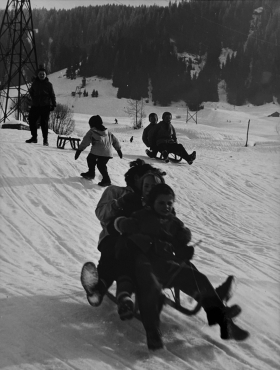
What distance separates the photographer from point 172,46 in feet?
265

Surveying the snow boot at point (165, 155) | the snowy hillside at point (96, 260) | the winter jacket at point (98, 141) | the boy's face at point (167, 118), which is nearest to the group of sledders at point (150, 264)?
the snowy hillside at point (96, 260)

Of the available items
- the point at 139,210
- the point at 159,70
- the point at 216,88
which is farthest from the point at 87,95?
the point at 139,210

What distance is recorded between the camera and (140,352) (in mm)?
2547

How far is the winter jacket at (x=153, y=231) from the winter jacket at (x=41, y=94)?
6.05 metres

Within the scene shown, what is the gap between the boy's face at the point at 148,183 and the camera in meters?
3.13

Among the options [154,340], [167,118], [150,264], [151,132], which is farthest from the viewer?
[151,132]

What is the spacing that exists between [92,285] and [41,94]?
6.07 m

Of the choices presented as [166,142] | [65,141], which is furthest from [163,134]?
[65,141]

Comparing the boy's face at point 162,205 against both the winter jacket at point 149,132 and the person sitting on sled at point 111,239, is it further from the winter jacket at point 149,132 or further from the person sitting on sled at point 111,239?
the winter jacket at point 149,132

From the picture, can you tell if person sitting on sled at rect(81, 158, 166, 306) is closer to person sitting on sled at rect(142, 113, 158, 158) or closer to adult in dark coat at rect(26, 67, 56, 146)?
adult in dark coat at rect(26, 67, 56, 146)

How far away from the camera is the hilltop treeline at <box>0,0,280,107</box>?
72.0m

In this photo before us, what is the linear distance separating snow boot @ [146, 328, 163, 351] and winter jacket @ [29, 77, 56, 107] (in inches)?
265

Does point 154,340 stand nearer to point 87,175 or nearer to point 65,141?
point 87,175

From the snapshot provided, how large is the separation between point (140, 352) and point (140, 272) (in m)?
0.49
